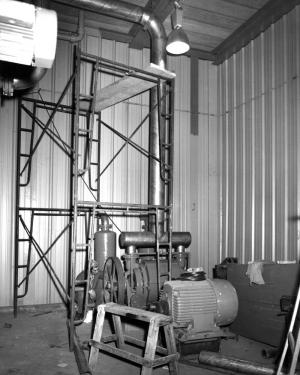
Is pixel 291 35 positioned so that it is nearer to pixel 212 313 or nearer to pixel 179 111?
pixel 179 111

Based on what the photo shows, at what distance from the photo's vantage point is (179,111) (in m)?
8.73

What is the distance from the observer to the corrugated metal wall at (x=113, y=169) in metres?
7.14

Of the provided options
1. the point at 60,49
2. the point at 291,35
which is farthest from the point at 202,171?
the point at 60,49

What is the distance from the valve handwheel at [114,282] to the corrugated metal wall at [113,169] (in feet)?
5.84

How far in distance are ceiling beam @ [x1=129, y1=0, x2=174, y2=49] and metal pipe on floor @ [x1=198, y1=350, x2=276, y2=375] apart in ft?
19.2

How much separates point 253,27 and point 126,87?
3.21 meters

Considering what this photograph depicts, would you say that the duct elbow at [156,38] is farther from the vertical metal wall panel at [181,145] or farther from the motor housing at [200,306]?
the motor housing at [200,306]

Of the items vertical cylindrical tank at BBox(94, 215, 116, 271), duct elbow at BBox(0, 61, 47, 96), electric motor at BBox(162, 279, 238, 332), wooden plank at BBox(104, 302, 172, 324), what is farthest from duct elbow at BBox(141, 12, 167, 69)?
wooden plank at BBox(104, 302, 172, 324)

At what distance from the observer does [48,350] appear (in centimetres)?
491

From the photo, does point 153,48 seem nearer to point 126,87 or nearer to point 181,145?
point 126,87

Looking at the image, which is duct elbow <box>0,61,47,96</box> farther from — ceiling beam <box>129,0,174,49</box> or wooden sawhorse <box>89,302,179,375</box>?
wooden sawhorse <box>89,302,179,375</box>

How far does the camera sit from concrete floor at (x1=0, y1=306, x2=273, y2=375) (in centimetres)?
429

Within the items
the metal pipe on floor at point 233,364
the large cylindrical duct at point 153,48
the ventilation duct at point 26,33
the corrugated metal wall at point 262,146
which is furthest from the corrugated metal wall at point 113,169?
the ventilation duct at point 26,33

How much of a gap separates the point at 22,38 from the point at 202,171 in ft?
20.9
